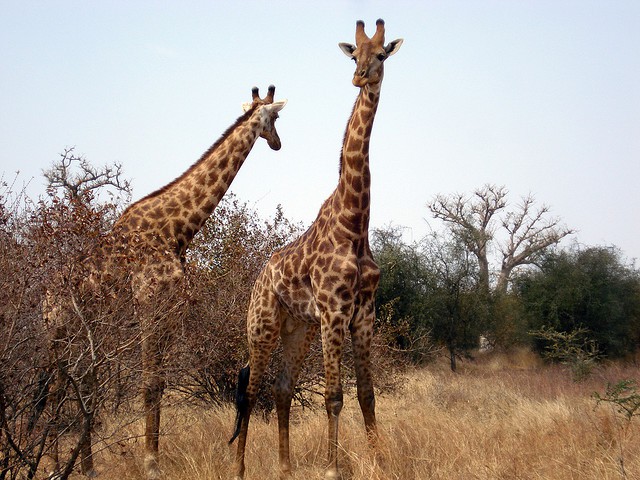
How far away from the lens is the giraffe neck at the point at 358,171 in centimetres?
592

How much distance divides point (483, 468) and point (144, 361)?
2.64 metres

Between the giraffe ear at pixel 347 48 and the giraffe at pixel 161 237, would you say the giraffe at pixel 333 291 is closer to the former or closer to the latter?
the giraffe ear at pixel 347 48

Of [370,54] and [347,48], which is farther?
[347,48]

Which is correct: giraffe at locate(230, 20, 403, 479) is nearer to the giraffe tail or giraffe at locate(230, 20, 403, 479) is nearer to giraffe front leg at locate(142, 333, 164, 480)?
the giraffe tail

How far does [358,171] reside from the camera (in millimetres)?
6012

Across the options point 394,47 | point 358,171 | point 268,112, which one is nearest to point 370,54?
point 394,47

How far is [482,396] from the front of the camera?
10969 mm

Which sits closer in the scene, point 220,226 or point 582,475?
point 582,475

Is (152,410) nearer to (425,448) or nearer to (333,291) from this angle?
(333,291)

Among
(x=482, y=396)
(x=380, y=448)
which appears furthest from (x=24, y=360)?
(x=482, y=396)

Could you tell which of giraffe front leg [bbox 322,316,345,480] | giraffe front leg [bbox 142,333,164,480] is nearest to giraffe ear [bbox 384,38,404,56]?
giraffe front leg [bbox 322,316,345,480]

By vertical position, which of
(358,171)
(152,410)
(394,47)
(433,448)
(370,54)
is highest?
(394,47)

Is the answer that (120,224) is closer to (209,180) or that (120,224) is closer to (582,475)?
(209,180)

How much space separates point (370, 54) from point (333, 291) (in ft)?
6.27
